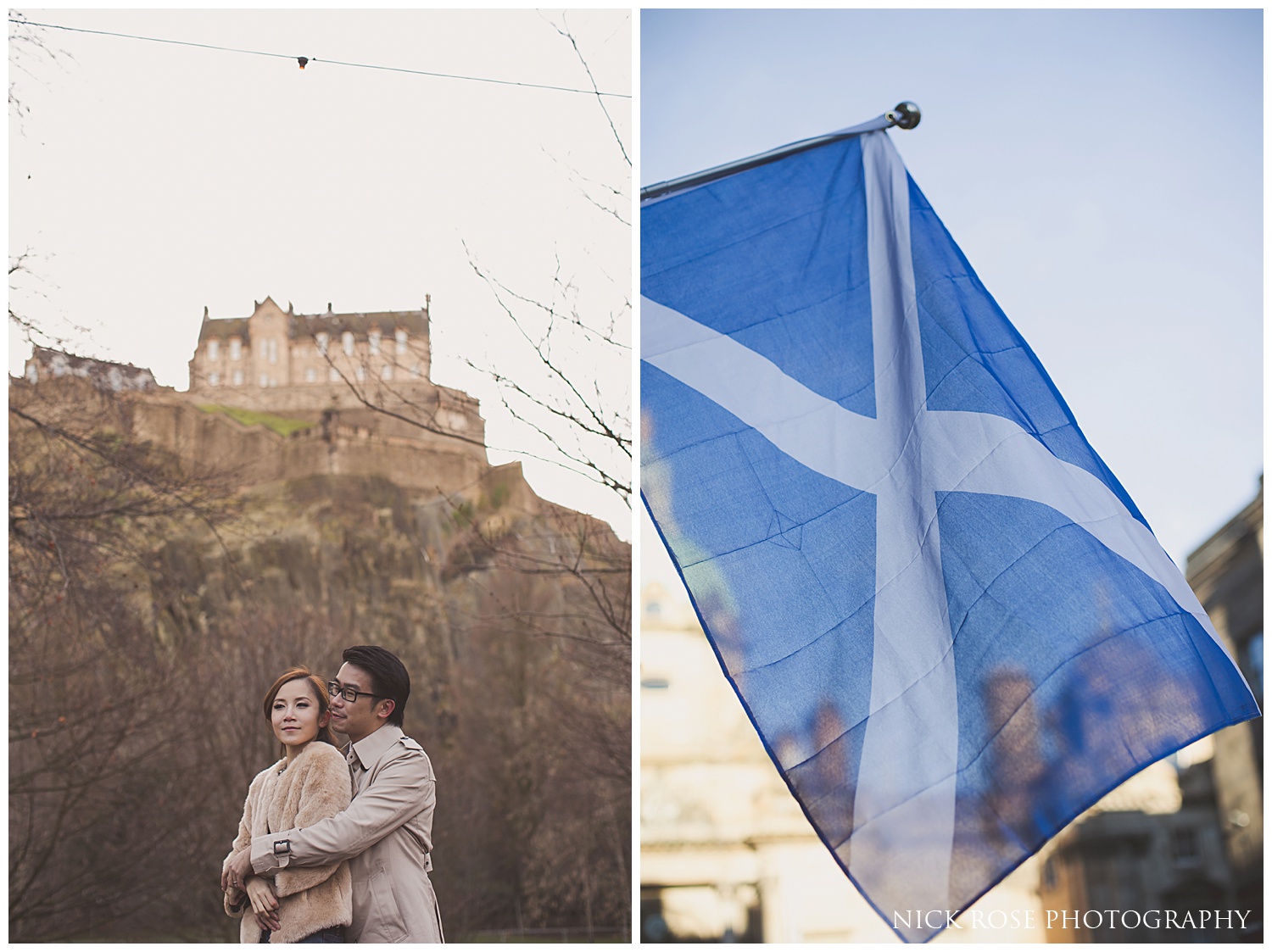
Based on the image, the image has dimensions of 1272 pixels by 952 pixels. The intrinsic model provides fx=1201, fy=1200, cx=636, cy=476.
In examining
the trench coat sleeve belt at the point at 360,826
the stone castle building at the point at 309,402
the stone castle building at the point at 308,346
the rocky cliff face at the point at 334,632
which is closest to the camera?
the trench coat sleeve belt at the point at 360,826

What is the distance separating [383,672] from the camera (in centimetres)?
214

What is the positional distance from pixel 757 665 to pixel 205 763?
12.6 metres

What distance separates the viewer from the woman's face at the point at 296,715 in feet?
6.84

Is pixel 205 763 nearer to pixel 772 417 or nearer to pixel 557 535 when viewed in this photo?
pixel 557 535

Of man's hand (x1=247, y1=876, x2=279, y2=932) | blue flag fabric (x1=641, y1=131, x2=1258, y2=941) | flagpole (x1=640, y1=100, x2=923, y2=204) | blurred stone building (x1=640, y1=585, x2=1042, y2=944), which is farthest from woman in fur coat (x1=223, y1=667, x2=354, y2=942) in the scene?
blurred stone building (x1=640, y1=585, x2=1042, y2=944)

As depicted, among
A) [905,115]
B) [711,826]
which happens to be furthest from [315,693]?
[711,826]

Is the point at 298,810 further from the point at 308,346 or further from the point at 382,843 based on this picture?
the point at 308,346

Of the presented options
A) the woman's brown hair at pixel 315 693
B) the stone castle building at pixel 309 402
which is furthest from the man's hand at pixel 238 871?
the stone castle building at pixel 309 402

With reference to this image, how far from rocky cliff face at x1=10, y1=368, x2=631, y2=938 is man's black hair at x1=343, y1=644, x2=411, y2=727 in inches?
100

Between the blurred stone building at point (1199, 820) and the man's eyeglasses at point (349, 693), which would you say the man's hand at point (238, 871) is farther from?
the blurred stone building at point (1199, 820)

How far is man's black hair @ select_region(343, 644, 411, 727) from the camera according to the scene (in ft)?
7.02

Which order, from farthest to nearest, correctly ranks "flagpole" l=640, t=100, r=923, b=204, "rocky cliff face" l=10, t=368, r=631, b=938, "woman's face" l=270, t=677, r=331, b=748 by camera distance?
"rocky cliff face" l=10, t=368, r=631, b=938
"flagpole" l=640, t=100, r=923, b=204
"woman's face" l=270, t=677, r=331, b=748

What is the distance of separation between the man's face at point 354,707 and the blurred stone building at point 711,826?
1248 cm

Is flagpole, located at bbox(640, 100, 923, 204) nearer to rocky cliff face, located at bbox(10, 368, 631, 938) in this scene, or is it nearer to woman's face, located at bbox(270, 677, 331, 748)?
woman's face, located at bbox(270, 677, 331, 748)
